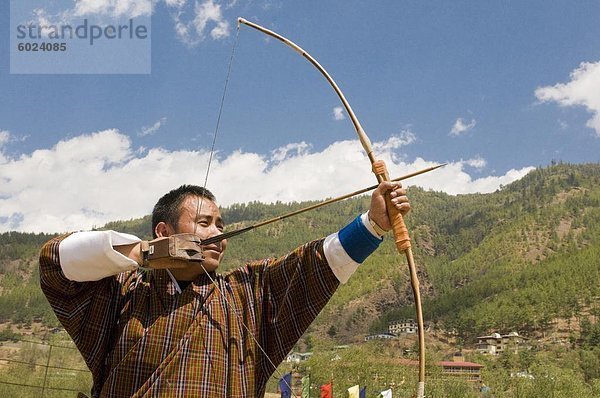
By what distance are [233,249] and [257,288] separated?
501 feet

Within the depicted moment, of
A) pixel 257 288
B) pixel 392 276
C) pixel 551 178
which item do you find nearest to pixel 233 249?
pixel 392 276

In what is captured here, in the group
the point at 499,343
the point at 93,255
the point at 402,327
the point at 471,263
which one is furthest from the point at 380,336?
the point at 93,255

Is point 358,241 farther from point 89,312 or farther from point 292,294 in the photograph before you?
point 89,312

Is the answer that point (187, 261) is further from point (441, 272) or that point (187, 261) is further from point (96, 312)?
point (441, 272)

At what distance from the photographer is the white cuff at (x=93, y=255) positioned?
1948mm

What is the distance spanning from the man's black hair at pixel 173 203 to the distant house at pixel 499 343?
Answer: 9696cm

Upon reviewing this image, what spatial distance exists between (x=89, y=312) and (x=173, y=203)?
0.51 metres

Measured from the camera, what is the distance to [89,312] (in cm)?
218

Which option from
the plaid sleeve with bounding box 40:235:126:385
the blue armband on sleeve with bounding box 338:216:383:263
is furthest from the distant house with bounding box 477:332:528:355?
the plaid sleeve with bounding box 40:235:126:385

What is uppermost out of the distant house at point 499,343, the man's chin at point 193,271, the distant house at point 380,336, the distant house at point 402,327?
the man's chin at point 193,271

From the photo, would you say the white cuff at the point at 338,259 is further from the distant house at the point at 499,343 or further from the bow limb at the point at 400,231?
the distant house at the point at 499,343

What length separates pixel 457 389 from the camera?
4266 cm

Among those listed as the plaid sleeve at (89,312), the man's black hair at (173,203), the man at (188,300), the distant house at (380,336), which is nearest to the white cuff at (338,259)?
the man at (188,300)

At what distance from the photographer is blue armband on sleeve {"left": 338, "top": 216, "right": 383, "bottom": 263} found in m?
2.06
